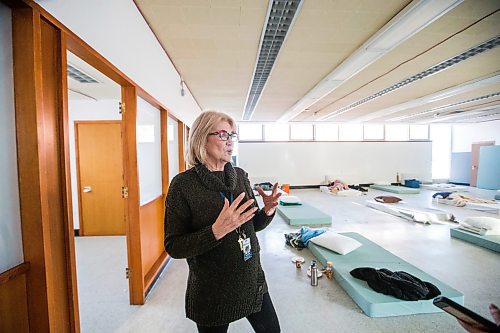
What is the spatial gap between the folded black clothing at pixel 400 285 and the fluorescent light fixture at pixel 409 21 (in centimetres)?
283

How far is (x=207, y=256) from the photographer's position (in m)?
1.12

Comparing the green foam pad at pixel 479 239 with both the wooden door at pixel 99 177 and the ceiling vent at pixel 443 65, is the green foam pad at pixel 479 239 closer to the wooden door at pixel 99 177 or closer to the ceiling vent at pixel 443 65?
the ceiling vent at pixel 443 65

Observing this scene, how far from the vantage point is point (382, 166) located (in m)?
11.9

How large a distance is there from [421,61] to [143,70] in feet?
15.2

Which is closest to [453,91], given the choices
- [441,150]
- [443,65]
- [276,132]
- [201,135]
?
[443,65]

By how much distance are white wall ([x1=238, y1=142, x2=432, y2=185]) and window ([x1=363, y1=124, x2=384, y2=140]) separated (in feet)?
1.31

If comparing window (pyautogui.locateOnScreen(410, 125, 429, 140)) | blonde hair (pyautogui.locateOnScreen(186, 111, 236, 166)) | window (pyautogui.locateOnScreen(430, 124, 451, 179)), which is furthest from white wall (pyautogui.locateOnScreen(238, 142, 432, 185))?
blonde hair (pyautogui.locateOnScreen(186, 111, 236, 166))

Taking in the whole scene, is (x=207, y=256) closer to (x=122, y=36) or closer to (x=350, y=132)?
(x=122, y=36)

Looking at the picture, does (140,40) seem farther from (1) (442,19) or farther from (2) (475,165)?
(2) (475,165)

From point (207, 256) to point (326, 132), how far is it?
1171 centimetres

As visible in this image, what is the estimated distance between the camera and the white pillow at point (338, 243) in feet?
10.7

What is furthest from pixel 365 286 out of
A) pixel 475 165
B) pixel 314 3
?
pixel 475 165

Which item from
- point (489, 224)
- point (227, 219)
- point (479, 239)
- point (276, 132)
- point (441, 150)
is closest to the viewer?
point (227, 219)

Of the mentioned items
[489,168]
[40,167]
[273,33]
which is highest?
[273,33]
